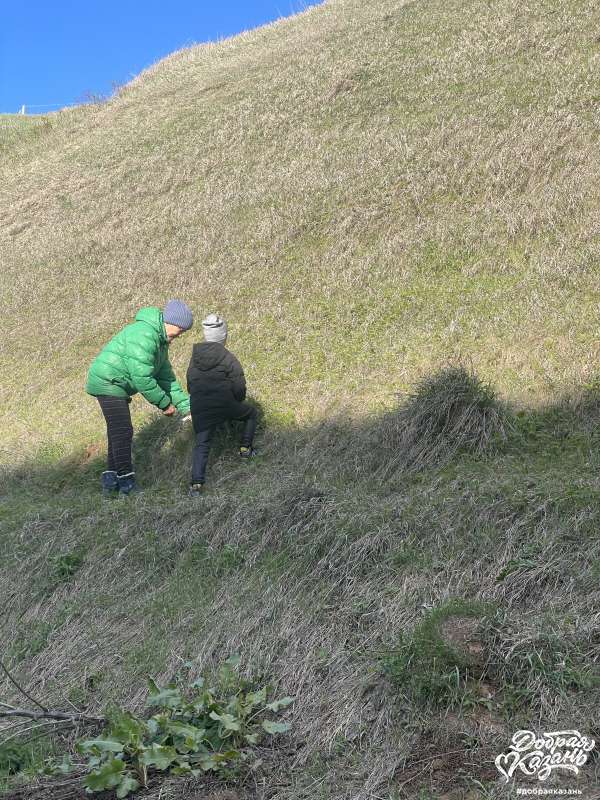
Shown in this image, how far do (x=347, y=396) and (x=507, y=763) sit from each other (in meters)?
5.14

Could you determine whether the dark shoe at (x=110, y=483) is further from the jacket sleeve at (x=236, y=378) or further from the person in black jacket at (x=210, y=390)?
the jacket sleeve at (x=236, y=378)

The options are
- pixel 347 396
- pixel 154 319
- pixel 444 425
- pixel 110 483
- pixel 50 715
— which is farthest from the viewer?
→ pixel 347 396

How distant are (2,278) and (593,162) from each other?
11.3 m

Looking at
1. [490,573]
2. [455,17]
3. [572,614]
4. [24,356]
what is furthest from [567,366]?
[455,17]

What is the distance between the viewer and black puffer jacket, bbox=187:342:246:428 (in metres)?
7.73

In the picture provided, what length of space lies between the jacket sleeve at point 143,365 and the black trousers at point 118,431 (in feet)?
1.04

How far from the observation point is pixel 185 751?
3.89m

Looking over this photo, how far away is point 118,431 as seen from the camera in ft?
26.7

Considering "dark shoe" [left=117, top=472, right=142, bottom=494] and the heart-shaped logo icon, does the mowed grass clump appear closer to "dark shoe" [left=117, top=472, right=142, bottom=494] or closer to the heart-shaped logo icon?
"dark shoe" [left=117, top=472, right=142, bottom=494]

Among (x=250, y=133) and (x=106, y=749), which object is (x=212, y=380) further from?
(x=250, y=133)

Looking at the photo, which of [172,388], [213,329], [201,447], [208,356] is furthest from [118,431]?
[213,329]

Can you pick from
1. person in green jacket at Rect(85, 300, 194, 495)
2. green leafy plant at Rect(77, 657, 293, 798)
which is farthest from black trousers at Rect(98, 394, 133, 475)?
green leafy plant at Rect(77, 657, 293, 798)

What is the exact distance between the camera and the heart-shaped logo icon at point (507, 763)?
11.4 ft

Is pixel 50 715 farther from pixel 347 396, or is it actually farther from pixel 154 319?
pixel 347 396
